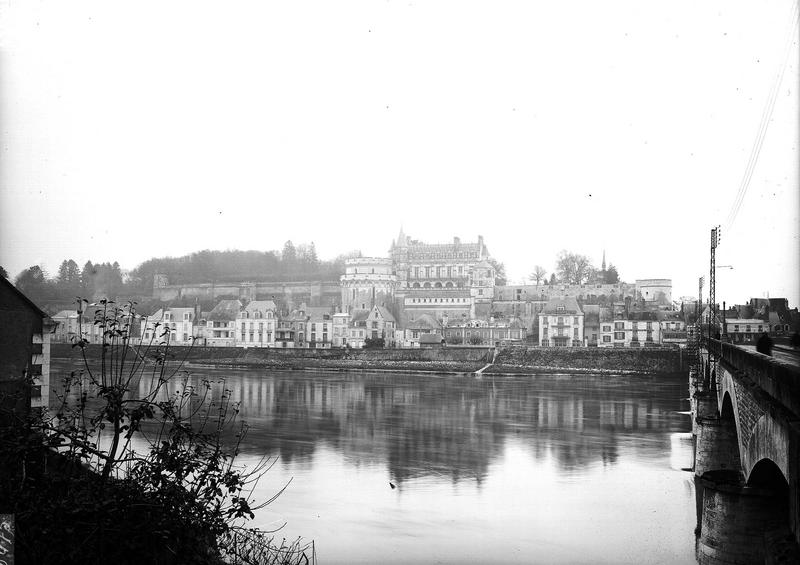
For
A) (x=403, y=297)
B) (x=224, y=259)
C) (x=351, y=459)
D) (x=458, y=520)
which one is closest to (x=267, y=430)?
(x=351, y=459)

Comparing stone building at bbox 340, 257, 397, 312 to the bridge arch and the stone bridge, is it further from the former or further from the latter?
the bridge arch

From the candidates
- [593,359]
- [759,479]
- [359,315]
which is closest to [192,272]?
[359,315]

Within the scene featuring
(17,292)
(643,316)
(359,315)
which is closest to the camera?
(17,292)

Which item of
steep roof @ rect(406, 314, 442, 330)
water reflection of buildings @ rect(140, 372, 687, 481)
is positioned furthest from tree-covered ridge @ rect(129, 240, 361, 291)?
water reflection of buildings @ rect(140, 372, 687, 481)

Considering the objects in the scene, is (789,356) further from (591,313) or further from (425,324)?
(425,324)

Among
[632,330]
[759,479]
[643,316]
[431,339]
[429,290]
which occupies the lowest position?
[431,339]

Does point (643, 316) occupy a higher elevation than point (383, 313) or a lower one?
higher

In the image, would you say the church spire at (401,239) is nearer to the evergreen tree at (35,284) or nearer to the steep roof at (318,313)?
the steep roof at (318,313)
